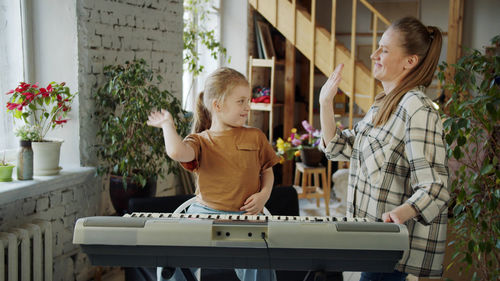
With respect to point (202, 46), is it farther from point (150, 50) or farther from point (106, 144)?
point (106, 144)

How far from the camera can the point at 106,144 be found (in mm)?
3086

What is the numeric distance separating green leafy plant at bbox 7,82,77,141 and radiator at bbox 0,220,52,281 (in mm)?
516

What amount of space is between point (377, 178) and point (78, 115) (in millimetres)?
2047

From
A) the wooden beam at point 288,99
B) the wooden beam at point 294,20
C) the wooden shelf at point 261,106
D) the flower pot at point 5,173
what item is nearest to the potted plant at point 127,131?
the flower pot at point 5,173

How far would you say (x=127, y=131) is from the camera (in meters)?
3.08

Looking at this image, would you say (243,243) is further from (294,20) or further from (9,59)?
(294,20)

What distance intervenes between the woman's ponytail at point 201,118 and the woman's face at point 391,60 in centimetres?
71

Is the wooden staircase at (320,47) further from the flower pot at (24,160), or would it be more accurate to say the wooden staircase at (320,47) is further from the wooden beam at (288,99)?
the flower pot at (24,160)

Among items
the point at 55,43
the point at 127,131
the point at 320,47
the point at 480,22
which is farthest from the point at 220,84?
the point at 480,22

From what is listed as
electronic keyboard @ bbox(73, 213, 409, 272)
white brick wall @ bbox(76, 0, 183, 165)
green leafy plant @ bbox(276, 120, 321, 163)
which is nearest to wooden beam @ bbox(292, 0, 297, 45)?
green leafy plant @ bbox(276, 120, 321, 163)

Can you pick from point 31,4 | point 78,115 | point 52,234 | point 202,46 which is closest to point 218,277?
point 52,234

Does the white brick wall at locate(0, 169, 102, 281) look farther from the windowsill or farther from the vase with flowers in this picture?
the vase with flowers

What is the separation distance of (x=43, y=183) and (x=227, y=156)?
1.26 metres

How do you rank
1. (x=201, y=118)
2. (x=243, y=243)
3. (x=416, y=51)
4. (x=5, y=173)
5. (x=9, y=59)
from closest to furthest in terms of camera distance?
(x=243, y=243)
(x=416, y=51)
(x=201, y=118)
(x=5, y=173)
(x=9, y=59)
